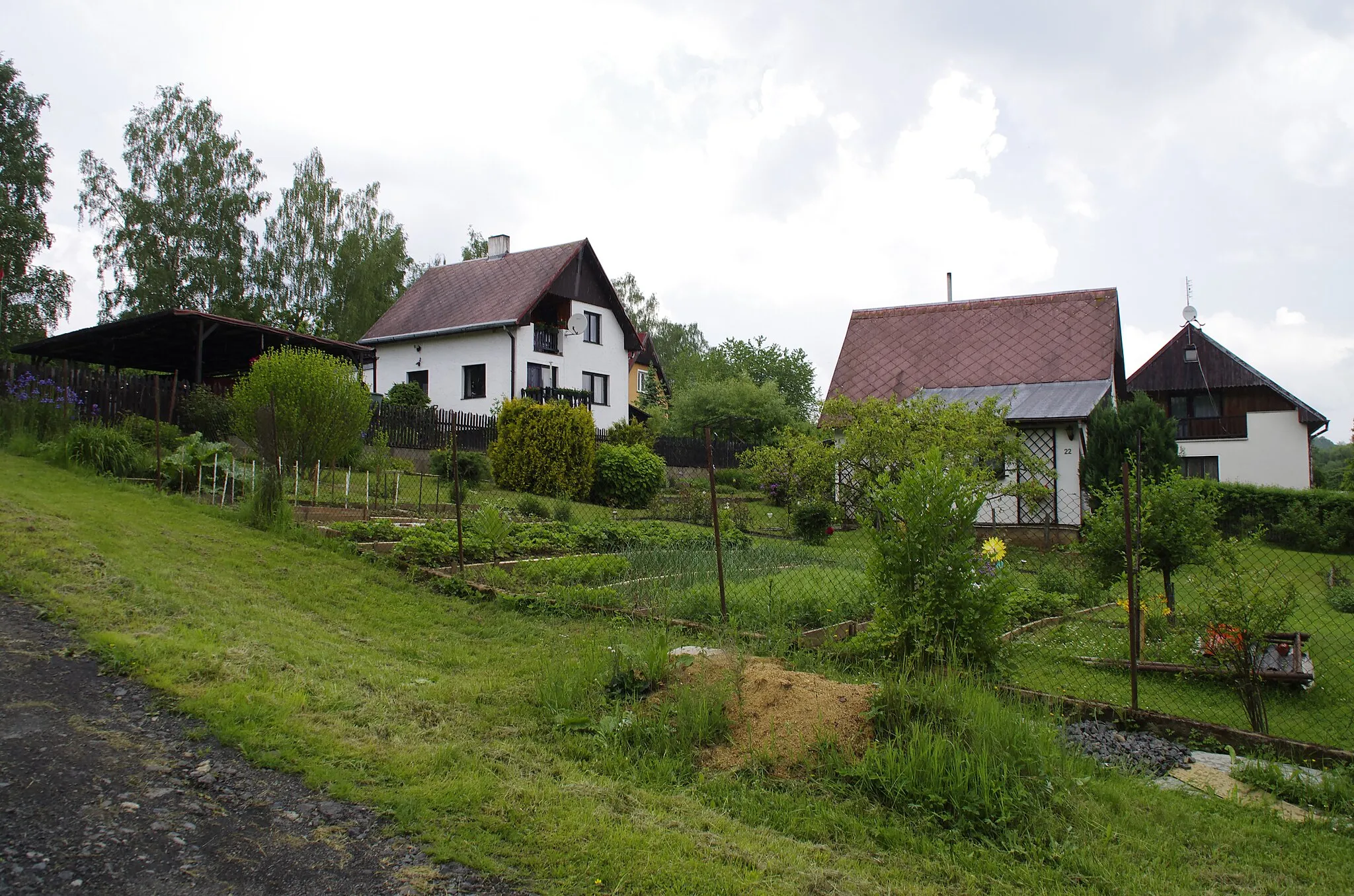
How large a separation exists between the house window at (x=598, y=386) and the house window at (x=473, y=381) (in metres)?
3.91

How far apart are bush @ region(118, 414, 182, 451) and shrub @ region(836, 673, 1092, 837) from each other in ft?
42.4

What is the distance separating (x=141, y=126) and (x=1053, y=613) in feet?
120

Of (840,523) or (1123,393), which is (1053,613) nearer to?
(840,523)

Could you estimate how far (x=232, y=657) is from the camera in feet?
17.4

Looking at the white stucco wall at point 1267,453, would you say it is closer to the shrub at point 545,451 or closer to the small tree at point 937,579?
the shrub at point 545,451

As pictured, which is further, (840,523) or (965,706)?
(840,523)

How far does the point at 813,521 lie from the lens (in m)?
15.3

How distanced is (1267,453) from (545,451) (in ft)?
88.1

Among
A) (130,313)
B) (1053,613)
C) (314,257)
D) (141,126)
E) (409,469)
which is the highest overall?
→ (141,126)

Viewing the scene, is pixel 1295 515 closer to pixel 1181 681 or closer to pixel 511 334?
pixel 1181 681

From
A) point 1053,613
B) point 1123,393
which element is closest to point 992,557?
point 1053,613

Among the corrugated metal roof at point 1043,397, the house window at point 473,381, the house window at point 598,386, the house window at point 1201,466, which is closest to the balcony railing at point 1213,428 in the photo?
the house window at point 1201,466

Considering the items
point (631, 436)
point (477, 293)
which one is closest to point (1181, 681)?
point (631, 436)

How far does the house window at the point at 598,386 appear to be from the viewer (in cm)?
3058
